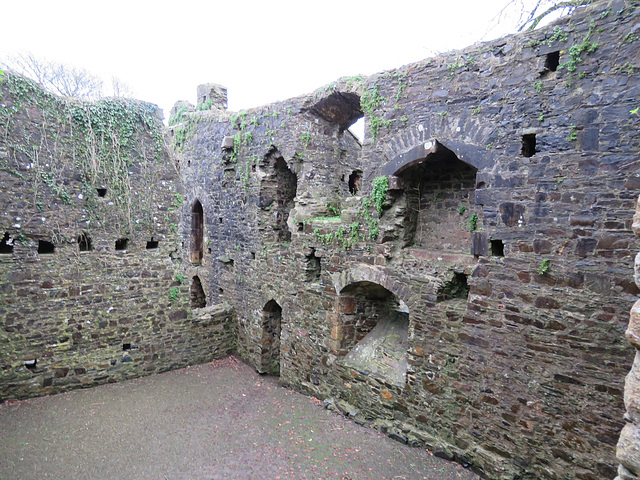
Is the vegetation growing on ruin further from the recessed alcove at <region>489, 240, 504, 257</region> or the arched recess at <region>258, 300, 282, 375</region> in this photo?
the recessed alcove at <region>489, 240, 504, 257</region>

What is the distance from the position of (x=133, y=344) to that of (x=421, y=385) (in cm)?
550

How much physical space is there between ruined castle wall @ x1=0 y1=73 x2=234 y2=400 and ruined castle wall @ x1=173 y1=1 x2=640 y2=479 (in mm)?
2589

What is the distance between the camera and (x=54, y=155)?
674cm

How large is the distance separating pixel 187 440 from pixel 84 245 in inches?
155

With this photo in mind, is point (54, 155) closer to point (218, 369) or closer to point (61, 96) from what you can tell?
point (61, 96)

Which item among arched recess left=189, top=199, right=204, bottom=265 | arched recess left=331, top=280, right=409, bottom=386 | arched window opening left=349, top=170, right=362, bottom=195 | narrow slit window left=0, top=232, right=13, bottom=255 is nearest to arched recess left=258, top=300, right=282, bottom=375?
arched recess left=331, top=280, right=409, bottom=386

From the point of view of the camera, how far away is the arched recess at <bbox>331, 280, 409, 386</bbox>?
7.07 m

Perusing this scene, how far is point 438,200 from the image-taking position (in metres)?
6.78

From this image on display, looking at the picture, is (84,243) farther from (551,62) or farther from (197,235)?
(551,62)

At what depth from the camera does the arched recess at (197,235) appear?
1339cm

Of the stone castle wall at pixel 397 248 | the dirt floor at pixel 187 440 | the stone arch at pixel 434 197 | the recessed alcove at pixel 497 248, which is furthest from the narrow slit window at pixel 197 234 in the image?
the recessed alcove at pixel 497 248

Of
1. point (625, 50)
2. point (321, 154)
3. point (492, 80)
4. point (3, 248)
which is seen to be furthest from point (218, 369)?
point (625, 50)

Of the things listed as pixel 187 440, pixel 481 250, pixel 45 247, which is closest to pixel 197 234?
pixel 45 247

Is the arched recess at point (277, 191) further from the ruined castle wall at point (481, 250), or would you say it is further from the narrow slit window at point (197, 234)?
the narrow slit window at point (197, 234)
